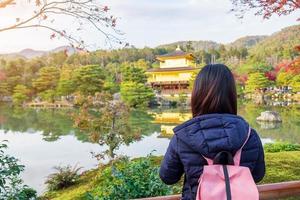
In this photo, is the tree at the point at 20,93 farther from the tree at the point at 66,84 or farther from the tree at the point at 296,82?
the tree at the point at 296,82

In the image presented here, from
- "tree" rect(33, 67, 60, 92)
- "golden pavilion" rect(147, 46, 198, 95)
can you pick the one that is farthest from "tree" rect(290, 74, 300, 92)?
"tree" rect(33, 67, 60, 92)

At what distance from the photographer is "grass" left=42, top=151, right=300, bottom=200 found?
190 inches

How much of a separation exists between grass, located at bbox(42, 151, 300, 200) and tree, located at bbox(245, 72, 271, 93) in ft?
58.2

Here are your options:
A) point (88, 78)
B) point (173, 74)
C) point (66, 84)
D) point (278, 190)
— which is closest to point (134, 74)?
point (88, 78)

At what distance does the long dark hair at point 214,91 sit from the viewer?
1025mm

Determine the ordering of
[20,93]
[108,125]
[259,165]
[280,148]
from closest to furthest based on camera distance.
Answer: [259,165]
[108,125]
[280,148]
[20,93]

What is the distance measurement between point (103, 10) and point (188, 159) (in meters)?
1.78

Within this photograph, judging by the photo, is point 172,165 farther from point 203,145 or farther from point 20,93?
point 20,93

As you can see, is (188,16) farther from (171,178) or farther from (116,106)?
(171,178)

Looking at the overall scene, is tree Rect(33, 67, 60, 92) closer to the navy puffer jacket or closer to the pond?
the pond

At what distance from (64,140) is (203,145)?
10.5 meters

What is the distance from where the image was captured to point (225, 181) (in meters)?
0.95

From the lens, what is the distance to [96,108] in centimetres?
646

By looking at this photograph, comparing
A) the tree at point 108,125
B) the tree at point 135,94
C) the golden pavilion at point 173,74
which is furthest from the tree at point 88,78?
the tree at point 108,125
